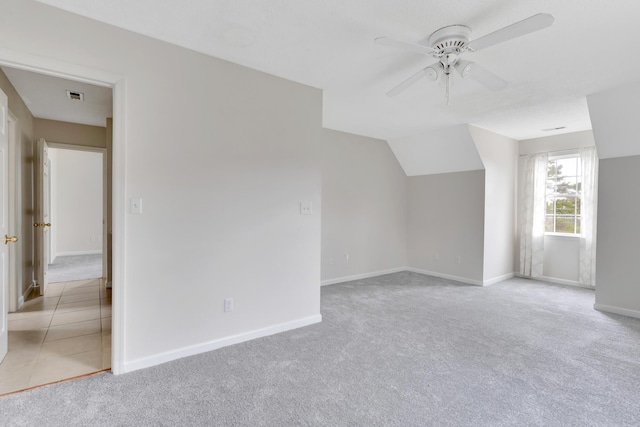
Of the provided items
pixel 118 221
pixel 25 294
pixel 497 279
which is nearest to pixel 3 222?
pixel 118 221

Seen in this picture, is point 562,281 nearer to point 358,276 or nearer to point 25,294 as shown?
point 358,276

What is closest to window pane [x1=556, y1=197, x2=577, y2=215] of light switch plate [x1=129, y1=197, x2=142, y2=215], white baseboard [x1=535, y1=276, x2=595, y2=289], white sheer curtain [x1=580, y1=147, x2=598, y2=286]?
white sheer curtain [x1=580, y1=147, x2=598, y2=286]

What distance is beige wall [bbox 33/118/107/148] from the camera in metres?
4.23

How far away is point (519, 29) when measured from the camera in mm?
1668

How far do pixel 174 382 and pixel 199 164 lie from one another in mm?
1570

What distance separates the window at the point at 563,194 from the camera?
193 inches

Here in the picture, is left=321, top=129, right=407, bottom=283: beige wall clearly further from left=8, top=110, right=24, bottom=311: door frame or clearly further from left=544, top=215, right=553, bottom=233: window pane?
left=8, top=110, right=24, bottom=311: door frame

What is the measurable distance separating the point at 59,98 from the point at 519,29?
14.0 ft

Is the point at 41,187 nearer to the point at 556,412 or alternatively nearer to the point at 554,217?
the point at 556,412

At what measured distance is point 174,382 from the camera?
2.11 m

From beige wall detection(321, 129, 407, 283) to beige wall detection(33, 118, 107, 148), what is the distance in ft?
10.9

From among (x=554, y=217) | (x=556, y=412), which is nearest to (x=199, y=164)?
(x=556, y=412)

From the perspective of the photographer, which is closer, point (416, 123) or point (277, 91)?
point (277, 91)

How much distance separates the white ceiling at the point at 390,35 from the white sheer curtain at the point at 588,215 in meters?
1.52
